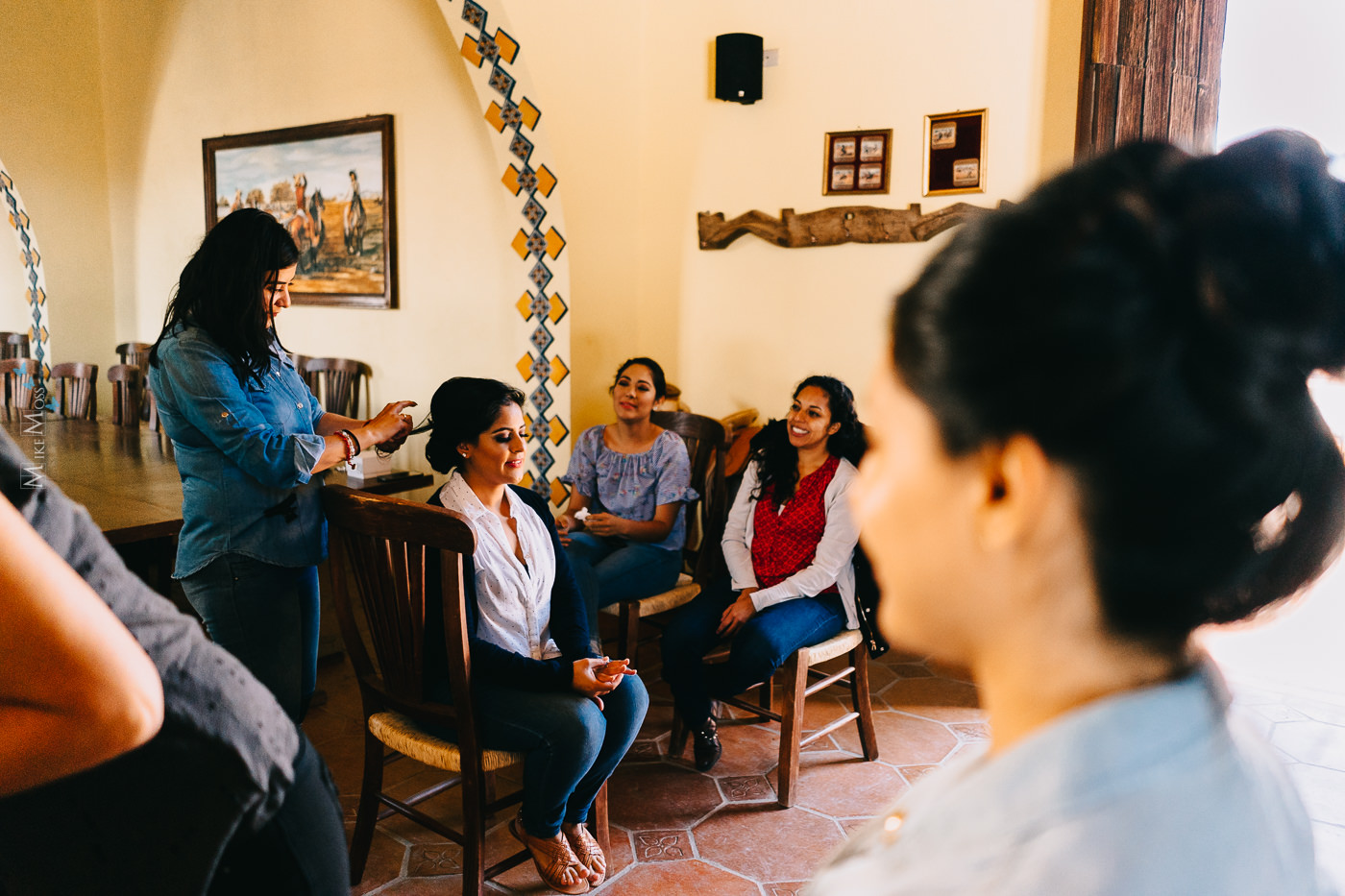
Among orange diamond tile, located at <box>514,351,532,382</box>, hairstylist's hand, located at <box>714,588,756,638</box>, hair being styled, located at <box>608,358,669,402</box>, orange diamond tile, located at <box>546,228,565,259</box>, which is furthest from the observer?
orange diamond tile, located at <box>514,351,532,382</box>

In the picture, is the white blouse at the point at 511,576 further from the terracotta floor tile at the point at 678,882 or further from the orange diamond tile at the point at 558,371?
the orange diamond tile at the point at 558,371

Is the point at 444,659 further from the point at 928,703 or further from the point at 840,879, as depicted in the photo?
the point at 928,703

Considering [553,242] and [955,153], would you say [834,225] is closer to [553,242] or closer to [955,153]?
[955,153]

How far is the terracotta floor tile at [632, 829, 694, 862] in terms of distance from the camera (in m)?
2.40

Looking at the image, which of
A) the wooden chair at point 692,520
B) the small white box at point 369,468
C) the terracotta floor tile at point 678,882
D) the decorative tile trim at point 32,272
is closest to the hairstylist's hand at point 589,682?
the terracotta floor tile at point 678,882

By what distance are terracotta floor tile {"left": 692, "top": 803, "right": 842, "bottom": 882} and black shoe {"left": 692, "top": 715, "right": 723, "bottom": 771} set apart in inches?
8.0

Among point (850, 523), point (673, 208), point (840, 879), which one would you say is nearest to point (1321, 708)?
point (850, 523)

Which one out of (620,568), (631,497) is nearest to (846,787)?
(620,568)

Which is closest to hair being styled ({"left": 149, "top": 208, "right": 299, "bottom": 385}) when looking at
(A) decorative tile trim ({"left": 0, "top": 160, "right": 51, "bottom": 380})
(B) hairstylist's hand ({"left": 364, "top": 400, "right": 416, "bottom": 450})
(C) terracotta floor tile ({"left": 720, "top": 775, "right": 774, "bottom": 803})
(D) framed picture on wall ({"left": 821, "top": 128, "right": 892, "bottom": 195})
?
(B) hairstylist's hand ({"left": 364, "top": 400, "right": 416, "bottom": 450})

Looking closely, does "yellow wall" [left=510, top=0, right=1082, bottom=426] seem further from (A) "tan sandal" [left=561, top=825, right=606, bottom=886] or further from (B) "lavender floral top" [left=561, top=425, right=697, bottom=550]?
(A) "tan sandal" [left=561, top=825, right=606, bottom=886]

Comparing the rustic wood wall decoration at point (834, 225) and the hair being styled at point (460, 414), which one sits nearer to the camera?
the hair being styled at point (460, 414)

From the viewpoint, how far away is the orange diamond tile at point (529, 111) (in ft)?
13.5

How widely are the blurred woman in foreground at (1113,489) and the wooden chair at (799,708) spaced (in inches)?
89.6

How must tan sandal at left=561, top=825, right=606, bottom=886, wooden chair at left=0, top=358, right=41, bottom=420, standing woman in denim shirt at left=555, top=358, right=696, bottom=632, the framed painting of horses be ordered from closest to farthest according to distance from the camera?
tan sandal at left=561, top=825, right=606, bottom=886 → standing woman in denim shirt at left=555, top=358, right=696, bottom=632 → the framed painting of horses → wooden chair at left=0, top=358, right=41, bottom=420
